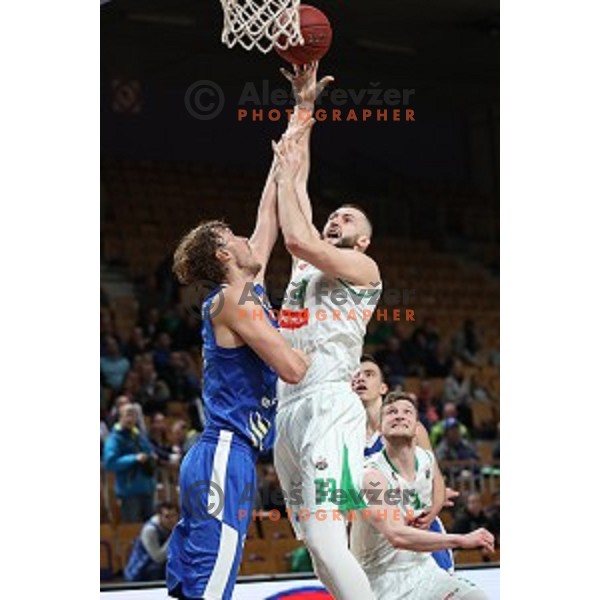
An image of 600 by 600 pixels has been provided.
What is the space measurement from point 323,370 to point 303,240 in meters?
0.57

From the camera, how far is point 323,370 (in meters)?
5.35

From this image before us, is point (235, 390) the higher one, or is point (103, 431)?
point (235, 390)

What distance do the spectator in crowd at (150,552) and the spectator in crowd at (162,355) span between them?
182 cm

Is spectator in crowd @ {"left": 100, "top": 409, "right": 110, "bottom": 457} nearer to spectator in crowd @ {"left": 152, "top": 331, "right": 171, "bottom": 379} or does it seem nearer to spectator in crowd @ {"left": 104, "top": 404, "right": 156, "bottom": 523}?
spectator in crowd @ {"left": 104, "top": 404, "right": 156, "bottom": 523}

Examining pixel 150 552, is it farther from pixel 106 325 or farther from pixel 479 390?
pixel 479 390

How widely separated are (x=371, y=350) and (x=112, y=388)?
7.67 ft

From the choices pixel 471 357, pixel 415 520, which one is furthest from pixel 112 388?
pixel 415 520

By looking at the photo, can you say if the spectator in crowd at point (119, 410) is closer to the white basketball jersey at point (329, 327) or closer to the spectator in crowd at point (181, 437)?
the spectator in crowd at point (181, 437)

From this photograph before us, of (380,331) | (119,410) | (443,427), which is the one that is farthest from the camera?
(380,331)

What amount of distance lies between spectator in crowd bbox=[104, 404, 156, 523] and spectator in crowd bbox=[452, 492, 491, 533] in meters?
2.30

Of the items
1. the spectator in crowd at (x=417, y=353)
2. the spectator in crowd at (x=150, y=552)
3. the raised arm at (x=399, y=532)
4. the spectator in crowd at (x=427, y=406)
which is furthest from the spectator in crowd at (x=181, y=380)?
the raised arm at (x=399, y=532)

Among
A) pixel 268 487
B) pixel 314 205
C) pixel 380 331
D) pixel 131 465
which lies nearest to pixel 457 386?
pixel 380 331
